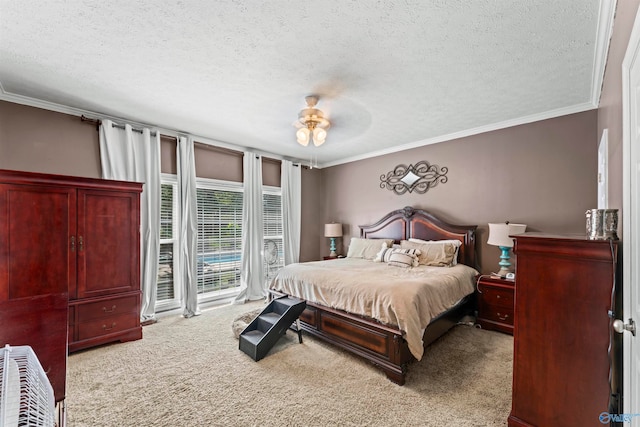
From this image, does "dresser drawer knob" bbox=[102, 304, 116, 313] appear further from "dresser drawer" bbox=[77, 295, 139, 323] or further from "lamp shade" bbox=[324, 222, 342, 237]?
"lamp shade" bbox=[324, 222, 342, 237]

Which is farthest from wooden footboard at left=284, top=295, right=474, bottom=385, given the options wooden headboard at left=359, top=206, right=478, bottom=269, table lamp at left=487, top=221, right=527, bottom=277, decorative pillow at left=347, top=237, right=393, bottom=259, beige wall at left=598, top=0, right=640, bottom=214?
beige wall at left=598, top=0, right=640, bottom=214

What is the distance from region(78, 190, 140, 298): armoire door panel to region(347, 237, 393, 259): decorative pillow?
10.4 feet

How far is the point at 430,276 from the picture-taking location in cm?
307

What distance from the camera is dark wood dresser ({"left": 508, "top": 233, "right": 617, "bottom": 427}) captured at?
1.44 metres

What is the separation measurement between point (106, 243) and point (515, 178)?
493 cm

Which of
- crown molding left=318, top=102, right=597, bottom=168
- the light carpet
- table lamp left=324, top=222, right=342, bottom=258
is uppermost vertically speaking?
crown molding left=318, top=102, right=597, bottom=168

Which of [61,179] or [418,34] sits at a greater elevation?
[418,34]

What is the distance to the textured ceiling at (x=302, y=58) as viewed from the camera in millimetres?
1753

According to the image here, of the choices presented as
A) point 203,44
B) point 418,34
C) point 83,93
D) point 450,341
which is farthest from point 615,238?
point 83,93

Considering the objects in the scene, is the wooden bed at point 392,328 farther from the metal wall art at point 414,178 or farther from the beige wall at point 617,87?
the beige wall at point 617,87

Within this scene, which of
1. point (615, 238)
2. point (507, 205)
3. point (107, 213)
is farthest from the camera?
point (507, 205)

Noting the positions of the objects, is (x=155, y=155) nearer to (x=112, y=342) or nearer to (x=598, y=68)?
(x=112, y=342)

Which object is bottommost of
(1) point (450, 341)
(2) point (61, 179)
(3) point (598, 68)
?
(1) point (450, 341)

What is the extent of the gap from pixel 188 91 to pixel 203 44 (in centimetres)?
87
